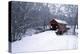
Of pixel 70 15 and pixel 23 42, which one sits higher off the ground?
pixel 70 15

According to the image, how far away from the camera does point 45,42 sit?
133 cm

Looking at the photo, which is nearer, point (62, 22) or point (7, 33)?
point (7, 33)

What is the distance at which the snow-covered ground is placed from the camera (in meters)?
1.27

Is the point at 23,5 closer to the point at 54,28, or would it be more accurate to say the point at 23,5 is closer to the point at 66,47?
the point at 54,28

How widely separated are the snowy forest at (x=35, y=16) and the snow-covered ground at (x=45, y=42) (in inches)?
1.6

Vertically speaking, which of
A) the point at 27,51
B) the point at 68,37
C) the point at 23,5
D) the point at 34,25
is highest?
the point at 23,5

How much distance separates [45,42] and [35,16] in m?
0.26

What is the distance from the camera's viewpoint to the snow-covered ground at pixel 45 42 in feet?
4.16

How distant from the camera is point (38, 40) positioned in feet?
4.32

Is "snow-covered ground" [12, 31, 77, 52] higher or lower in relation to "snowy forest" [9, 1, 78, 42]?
lower

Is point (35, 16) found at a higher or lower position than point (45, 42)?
higher

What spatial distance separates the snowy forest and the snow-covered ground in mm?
40

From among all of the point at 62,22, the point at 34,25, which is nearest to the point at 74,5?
the point at 62,22

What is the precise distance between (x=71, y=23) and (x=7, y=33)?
627mm
